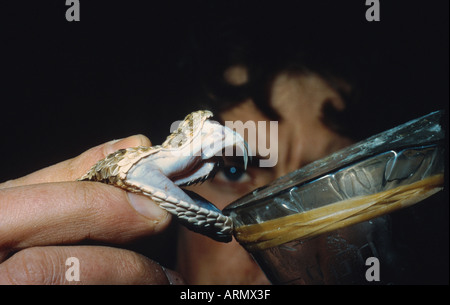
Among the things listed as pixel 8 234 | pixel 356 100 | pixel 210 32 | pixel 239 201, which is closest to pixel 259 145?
pixel 356 100

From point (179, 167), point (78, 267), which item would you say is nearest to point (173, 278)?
point (78, 267)

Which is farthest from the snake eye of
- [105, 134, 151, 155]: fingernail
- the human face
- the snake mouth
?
the snake mouth

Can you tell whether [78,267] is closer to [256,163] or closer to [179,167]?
[179,167]

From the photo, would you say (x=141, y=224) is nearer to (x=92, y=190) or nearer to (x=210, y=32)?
(x=92, y=190)

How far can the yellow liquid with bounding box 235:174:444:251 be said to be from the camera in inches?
22.4

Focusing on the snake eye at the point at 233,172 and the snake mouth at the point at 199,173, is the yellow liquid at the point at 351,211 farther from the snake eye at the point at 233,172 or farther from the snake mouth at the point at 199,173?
the snake eye at the point at 233,172

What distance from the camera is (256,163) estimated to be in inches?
58.7

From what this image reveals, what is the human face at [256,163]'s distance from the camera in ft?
4.60

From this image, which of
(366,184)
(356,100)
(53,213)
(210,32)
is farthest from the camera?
(210,32)

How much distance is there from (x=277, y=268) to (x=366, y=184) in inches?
9.9

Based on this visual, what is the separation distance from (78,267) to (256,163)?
0.96 metres

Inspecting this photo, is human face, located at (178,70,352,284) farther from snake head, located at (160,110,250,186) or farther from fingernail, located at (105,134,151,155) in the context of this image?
snake head, located at (160,110,250,186)

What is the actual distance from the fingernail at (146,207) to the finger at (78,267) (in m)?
0.16

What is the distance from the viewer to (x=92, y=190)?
0.69 meters
